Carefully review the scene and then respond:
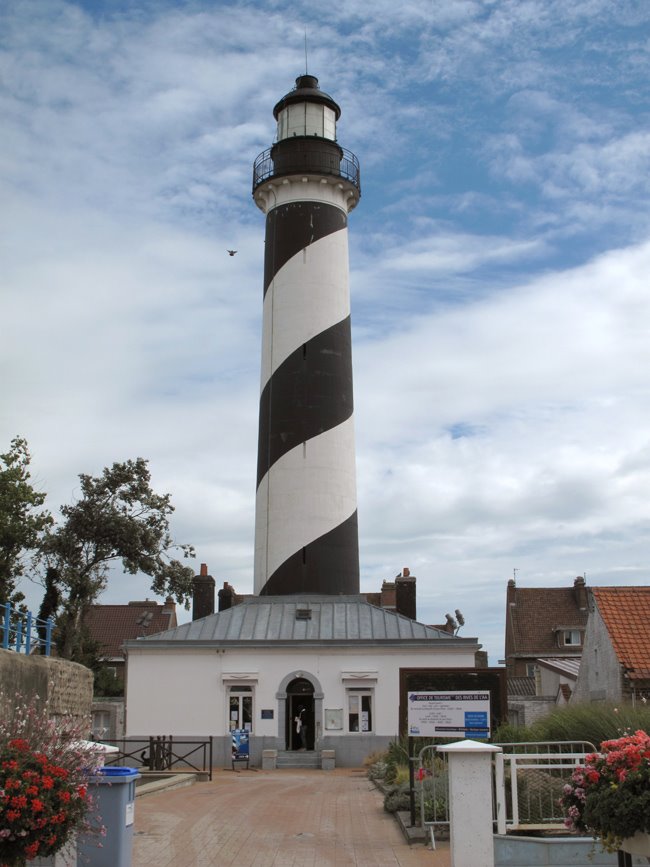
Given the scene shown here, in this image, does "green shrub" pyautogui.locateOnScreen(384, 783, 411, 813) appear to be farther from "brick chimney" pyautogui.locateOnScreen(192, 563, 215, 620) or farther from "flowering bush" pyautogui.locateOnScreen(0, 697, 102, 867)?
"brick chimney" pyautogui.locateOnScreen(192, 563, 215, 620)

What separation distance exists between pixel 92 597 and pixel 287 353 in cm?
1013

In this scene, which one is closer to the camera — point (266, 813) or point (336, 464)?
point (266, 813)

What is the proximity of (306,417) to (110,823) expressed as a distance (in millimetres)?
20261

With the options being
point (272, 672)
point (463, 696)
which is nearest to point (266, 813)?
point (463, 696)

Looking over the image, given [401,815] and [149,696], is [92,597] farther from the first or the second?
[401,815]

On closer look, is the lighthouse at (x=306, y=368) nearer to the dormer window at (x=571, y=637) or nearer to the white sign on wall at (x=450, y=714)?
the white sign on wall at (x=450, y=714)

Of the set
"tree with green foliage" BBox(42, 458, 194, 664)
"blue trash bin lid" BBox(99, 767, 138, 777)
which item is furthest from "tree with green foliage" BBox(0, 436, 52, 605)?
"blue trash bin lid" BBox(99, 767, 138, 777)

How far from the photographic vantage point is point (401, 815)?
44.8 ft

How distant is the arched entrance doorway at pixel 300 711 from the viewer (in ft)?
87.2

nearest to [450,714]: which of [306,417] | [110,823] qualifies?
[110,823]

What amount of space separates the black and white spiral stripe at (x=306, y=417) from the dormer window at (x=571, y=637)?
1965cm

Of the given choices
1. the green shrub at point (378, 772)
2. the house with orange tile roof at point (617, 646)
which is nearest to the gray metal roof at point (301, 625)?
the house with orange tile roof at point (617, 646)

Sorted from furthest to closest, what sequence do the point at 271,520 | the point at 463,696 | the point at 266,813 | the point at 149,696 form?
the point at 271,520
the point at 149,696
the point at 266,813
the point at 463,696

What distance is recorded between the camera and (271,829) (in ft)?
43.3
